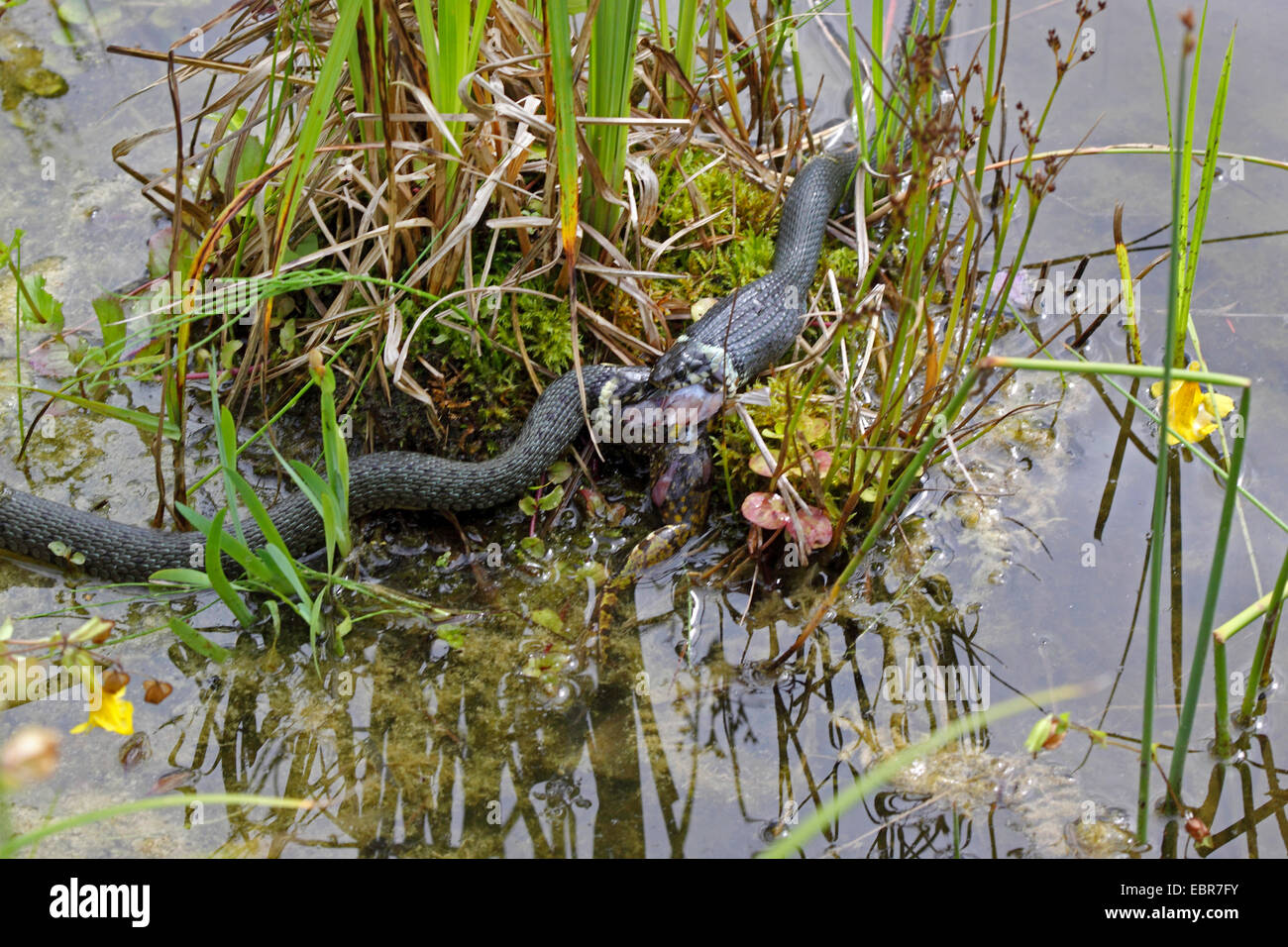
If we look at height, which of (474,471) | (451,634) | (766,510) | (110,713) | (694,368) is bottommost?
(451,634)

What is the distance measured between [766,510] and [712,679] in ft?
2.26

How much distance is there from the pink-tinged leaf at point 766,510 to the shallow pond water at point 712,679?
278mm

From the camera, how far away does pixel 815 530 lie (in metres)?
3.83

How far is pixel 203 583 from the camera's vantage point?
342cm

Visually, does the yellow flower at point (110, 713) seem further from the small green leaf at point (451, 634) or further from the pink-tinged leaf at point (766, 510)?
the pink-tinged leaf at point (766, 510)

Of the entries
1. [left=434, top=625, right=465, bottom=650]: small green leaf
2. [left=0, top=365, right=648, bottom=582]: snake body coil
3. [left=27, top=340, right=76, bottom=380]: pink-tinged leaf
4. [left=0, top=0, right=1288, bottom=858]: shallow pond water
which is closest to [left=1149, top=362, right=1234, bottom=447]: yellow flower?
[left=0, top=0, right=1288, bottom=858]: shallow pond water

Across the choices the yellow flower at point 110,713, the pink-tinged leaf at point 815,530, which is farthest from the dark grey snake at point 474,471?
the yellow flower at point 110,713

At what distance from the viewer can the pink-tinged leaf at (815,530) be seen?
3.82 m

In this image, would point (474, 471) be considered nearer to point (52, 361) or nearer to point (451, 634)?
point (451, 634)

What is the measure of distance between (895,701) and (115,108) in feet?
17.4

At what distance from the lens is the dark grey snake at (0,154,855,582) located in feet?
12.7

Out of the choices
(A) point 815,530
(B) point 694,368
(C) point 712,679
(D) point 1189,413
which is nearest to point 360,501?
(B) point 694,368

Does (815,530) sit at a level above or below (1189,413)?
below

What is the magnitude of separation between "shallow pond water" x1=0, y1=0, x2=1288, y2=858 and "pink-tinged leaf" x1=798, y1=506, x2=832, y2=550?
17cm
